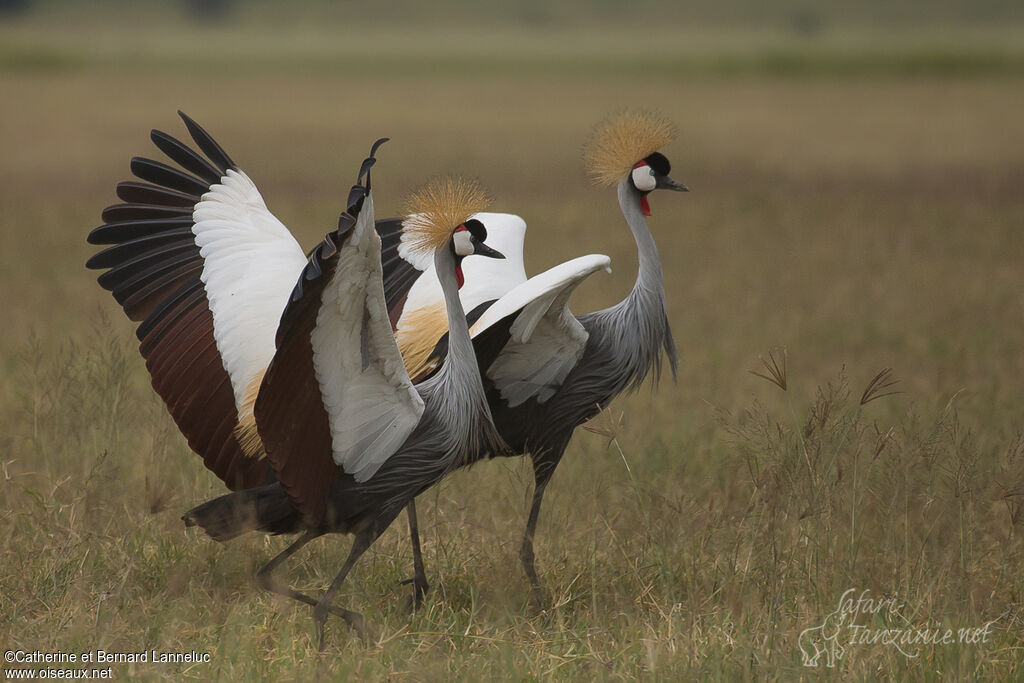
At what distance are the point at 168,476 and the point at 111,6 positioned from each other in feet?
228

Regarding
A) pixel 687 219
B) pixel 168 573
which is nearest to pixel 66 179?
pixel 687 219

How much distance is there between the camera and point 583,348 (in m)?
3.92


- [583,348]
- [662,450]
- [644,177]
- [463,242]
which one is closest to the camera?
[463,242]

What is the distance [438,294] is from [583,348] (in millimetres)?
618

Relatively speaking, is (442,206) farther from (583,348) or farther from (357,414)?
(583,348)

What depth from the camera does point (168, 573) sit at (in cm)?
381

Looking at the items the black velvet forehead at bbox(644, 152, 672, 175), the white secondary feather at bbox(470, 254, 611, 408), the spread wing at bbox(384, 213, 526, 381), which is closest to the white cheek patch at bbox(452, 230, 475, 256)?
the white secondary feather at bbox(470, 254, 611, 408)

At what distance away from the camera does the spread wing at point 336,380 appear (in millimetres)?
2922

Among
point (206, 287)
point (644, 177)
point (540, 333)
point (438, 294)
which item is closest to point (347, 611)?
point (540, 333)

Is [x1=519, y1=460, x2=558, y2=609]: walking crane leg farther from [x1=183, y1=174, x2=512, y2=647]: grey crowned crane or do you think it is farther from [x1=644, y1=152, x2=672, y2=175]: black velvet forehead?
[x1=644, y1=152, x2=672, y2=175]: black velvet forehead

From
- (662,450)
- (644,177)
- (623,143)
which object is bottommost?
(662,450)

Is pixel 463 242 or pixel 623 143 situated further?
pixel 623 143

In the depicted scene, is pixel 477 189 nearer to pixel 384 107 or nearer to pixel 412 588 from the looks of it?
pixel 412 588

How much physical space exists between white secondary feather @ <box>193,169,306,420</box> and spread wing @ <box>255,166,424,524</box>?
0.42 metres
